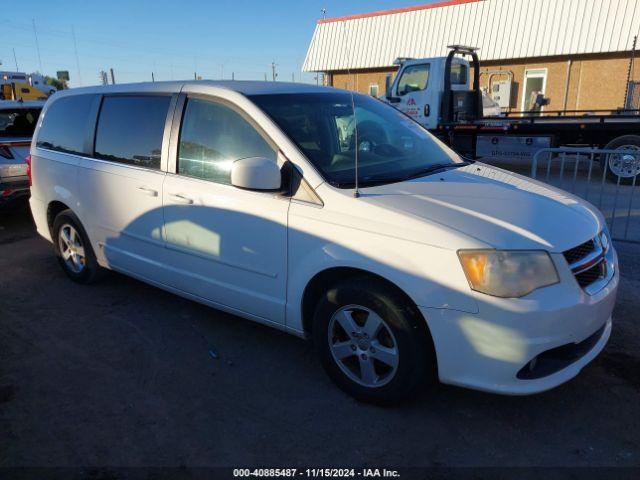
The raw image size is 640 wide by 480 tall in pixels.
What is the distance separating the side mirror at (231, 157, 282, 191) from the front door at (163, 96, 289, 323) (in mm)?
123

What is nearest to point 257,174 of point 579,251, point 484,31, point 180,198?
point 180,198

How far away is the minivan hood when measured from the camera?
8.09 feet

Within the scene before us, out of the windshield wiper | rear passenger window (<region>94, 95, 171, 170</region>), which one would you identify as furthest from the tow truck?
rear passenger window (<region>94, 95, 171, 170</region>)

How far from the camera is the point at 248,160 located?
2.90m

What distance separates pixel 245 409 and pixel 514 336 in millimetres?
1550

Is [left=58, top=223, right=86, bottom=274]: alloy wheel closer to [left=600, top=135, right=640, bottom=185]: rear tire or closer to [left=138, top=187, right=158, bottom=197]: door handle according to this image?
[left=138, top=187, right=158, bottom=197]: door handle

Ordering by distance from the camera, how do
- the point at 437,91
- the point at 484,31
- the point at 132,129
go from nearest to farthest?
1. the point at 132,129
2. the point at 437,91
3. the point at 484,31

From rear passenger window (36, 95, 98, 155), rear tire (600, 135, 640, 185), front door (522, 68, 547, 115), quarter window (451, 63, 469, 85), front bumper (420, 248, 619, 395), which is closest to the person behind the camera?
front bumper (420, 248, 619, 395)

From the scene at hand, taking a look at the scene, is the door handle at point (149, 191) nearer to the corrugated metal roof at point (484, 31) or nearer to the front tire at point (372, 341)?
the front tire at point (372, 341)

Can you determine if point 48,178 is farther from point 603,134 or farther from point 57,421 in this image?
point 603,134

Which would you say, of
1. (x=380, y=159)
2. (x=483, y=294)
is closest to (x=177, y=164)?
(x=380, y=159)

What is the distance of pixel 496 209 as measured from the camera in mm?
2701

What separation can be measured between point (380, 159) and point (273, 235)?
978mm

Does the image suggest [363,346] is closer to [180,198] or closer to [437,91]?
[180,198]
